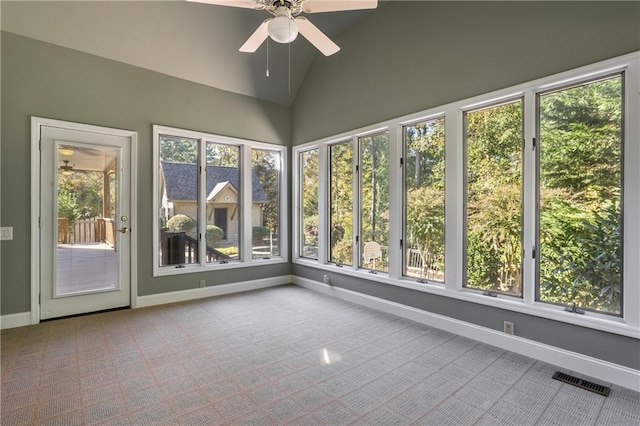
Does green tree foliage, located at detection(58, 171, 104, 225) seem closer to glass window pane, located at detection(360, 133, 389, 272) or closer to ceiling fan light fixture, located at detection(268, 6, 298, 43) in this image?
ceiling fan light fixture, located at detection(268, 6, 298, 43)

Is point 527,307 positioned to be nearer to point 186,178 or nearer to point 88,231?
point 186,178

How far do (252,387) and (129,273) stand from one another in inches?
109

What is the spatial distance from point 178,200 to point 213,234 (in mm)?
730

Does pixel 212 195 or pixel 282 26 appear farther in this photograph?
pixel 212 195

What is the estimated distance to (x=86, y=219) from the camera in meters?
3.89

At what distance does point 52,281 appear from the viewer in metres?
3.69

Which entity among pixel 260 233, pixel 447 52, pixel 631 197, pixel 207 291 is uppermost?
pixel 447 52

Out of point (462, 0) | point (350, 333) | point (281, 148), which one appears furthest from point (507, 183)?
point (281, 148)

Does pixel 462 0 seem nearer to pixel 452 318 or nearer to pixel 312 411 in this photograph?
pixel 452 318

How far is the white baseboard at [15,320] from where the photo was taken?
340 centimetres

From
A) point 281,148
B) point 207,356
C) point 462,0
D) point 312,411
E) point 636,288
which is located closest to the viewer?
point 312,411

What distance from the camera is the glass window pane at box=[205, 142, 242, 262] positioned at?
4.88 metres

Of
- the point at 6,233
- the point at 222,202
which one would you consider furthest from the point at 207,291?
the point at 6,233

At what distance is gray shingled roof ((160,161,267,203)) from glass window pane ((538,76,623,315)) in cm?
415
